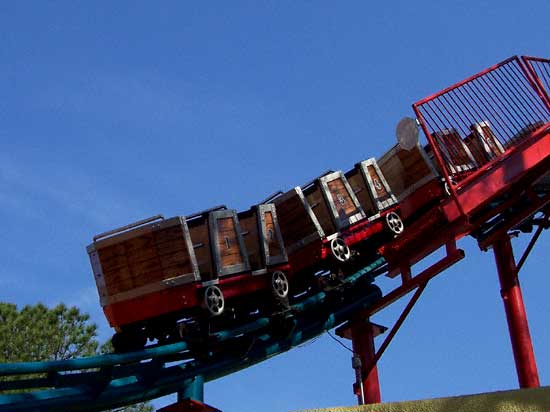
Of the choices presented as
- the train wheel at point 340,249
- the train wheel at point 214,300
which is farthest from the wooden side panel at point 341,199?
A: the train wheel at point 214,300

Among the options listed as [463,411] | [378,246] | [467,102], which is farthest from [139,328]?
[463,411]

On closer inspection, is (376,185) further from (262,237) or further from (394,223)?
(262,237)

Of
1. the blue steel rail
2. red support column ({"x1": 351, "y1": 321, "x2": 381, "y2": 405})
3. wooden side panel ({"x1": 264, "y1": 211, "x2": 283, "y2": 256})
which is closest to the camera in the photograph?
the blue steel rail

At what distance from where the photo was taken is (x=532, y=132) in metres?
13.5

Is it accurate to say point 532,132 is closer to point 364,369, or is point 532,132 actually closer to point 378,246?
point 378,246

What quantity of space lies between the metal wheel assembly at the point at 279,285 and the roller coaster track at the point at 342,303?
0.28 metres

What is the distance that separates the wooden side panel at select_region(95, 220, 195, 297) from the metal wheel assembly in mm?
1407

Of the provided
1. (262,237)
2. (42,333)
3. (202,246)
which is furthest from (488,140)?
(42,333)

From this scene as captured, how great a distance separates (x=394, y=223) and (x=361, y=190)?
2.55ft

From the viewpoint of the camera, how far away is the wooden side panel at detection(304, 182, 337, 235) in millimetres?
14477

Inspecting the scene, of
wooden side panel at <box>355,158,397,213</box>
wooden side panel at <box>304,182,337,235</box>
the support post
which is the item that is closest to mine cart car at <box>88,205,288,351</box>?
the support post

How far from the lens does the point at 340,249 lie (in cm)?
1417

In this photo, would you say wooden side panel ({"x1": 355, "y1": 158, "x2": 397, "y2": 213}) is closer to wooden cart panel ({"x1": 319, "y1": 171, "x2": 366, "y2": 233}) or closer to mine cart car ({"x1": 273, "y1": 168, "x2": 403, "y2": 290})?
mine cart car ({"x1": 273, "y1": 168, "x2": 403, "y2": 290})

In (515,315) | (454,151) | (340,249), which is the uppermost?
(454,151)
